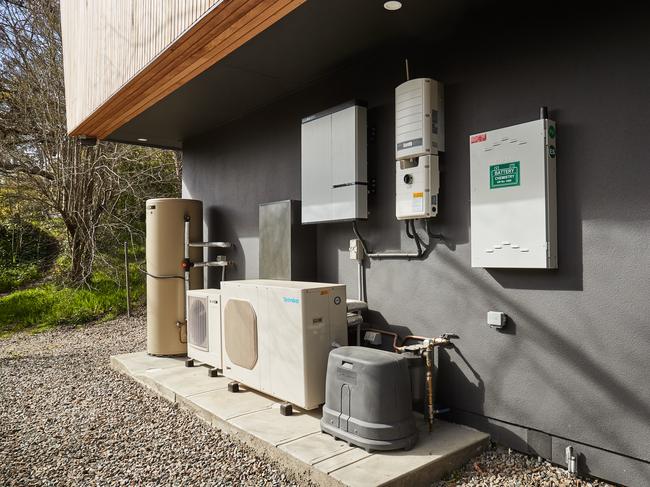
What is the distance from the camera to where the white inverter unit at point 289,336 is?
3.08 m

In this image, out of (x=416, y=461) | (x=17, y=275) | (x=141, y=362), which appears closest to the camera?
(x=416, y=461)

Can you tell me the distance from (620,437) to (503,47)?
222 centimetres

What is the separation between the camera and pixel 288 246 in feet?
13.7

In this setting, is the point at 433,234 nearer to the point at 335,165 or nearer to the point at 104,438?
the point at 335,165

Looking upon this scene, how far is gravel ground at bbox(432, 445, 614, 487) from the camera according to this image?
2408 millimetres

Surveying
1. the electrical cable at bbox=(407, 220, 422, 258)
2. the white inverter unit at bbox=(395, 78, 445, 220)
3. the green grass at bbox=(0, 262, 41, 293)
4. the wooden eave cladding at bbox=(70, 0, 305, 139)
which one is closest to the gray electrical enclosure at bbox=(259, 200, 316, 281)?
the electrical cable at bbox=(407, 220, 422, 258)

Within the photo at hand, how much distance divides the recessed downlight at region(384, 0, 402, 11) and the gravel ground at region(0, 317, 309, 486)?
2742 mm

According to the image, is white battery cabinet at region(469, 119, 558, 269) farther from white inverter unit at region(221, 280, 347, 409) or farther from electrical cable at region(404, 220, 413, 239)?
white inverter unit at region(221, 280, 347, 409)

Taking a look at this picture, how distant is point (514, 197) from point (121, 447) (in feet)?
9.37

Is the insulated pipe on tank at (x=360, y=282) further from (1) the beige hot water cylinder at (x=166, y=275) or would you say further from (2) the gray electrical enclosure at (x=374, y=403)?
(1) the beige hot water cylinder at (x=166, y=275)

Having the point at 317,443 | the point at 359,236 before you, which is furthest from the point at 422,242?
the point at 317,443

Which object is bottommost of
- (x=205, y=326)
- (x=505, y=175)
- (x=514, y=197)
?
(x=205, y=326)

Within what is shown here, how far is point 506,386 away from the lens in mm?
2803

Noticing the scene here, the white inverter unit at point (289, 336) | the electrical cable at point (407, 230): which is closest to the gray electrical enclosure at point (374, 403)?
the white inverter unit at point (289, 336)
